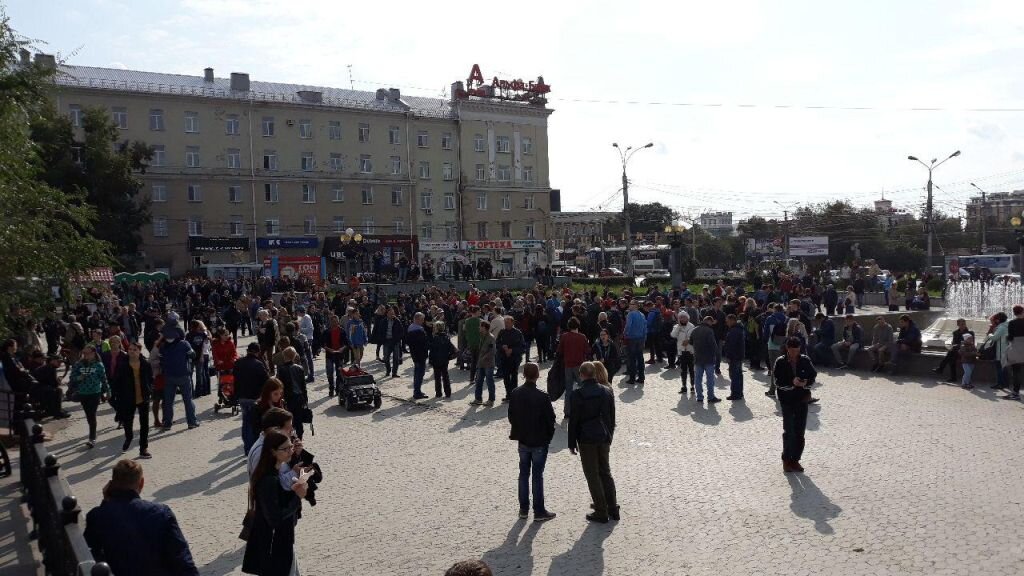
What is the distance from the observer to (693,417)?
47.4 ft

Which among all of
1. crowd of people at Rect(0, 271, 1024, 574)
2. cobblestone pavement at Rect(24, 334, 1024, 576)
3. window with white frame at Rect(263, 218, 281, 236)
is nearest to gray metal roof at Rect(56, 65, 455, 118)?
window with white frame at Rect(263, 218, 281, 236)

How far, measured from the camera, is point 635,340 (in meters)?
18.1

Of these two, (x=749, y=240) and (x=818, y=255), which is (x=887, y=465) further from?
(x=749, y=240)

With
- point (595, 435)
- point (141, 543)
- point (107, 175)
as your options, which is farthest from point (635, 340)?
point (107, 175)

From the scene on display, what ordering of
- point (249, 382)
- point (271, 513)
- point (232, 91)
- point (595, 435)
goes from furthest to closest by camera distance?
1. point (232, 91)
2. point (249, 382)
3. point (595, 435)
4. point (271, 513)

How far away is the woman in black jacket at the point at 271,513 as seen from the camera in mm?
5586

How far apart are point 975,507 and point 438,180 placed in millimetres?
65160

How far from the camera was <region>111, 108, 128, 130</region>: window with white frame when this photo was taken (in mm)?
57969

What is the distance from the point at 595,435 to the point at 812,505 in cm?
258

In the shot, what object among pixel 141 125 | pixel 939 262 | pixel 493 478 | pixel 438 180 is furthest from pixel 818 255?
pixel 493 478

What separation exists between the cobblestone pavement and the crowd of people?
2.11 ft

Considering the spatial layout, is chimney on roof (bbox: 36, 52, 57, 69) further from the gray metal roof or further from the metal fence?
the gray metal roof

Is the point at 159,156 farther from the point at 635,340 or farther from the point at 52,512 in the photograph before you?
the point at 52,512

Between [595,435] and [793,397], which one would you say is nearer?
[595,435]
